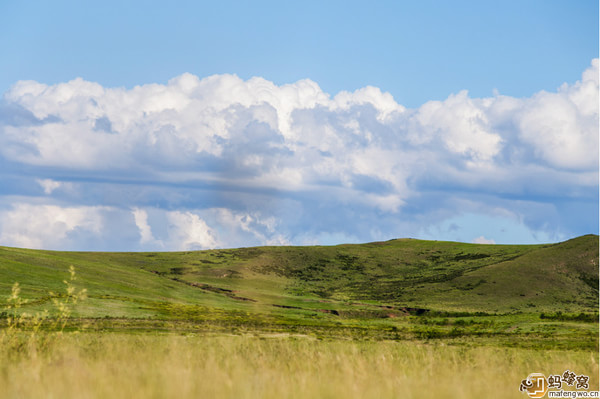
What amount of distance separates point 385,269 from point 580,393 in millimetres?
185452

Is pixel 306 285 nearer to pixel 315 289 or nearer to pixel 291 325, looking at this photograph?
pixel 315 289

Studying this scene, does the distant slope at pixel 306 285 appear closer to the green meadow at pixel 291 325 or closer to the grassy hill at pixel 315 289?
the grassy hill at pixel 315 289

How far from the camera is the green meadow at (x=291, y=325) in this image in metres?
10.3

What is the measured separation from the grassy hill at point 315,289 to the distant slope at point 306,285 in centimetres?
27

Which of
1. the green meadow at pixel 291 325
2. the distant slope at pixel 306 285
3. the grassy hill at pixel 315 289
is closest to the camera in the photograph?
the green meadow at pixel 291 325

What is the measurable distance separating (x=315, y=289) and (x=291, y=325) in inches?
3390

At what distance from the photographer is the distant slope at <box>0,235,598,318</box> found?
321 ft

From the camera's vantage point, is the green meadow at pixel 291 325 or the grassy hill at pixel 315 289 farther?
the grassy hill at pixel 315 289

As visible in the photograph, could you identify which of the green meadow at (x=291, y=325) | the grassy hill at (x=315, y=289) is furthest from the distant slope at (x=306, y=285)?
the green meadow at (x=291, y=325)

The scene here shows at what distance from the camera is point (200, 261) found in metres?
188

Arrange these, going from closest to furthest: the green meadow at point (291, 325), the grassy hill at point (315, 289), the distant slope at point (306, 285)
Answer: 1. the green meadow at point (291, 325)
2. the grassy hill at point (315, 289)
3. the distant slope at point (306, 285)

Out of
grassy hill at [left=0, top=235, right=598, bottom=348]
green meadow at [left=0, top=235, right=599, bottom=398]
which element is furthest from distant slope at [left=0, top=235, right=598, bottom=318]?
green meadow at [left=0, top=235, right=599, bottom=398]

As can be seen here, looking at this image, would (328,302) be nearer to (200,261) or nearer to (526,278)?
(526,278)

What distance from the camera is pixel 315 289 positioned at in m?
159
